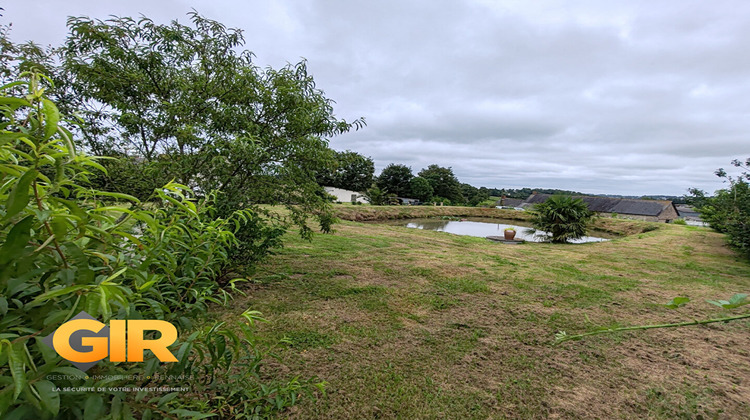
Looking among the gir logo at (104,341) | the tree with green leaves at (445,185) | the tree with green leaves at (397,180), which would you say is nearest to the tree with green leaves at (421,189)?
the tree with green leaves at (397,180)

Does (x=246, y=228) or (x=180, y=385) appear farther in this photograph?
(x=246, y=228)

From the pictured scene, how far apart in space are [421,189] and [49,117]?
50.3 meters

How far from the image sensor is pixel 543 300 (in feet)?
13.1

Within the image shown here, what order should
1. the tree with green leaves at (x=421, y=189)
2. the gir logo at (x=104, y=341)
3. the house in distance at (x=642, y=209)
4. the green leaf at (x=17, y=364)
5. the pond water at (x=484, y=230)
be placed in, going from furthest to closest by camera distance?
the tree with green leaves at (x=421, y=189), the house in distance at (x=642, y=209), the pond water at (x=484, y=230), the gir logo at (x=104, y=341), the green leaf at (x=17, y=364)

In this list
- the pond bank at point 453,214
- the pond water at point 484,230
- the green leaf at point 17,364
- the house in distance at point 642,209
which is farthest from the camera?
the house in distance at point 642,209

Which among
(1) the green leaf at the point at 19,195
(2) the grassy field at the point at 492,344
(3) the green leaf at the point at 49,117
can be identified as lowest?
(2) the grassy field at the point at 492,344

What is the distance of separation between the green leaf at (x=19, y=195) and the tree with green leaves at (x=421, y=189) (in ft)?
163

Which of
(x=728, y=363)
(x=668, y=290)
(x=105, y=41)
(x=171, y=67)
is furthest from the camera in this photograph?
(x=668, y=290)

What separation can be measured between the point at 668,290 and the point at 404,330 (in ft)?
15.0

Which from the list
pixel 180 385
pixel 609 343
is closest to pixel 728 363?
pixel 609 343

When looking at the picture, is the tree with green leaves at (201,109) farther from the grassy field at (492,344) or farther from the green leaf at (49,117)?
the green leaf at (49,117)

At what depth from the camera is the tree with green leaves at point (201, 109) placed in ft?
10.7

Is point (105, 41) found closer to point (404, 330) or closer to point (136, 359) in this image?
point (136, 359)

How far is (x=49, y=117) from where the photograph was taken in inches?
25.8
